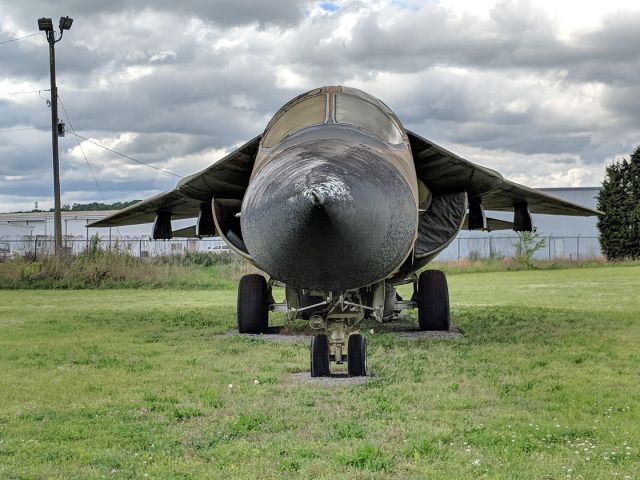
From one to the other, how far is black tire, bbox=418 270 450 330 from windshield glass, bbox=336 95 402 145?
3.38 metres

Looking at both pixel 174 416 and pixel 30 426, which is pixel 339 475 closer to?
pixel 174 416

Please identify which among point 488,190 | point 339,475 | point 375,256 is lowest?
point 339,475

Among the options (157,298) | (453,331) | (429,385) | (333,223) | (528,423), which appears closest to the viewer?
(333,223)

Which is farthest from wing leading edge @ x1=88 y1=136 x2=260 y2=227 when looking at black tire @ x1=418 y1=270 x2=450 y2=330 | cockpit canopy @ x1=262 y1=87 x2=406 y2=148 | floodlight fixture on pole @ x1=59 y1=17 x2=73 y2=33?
floodlight fixture on pole @ x1=59 y1=17 x2=73 y2=33

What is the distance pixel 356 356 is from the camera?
23.4ft

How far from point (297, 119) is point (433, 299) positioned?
159 inches

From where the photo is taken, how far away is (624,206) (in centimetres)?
3750

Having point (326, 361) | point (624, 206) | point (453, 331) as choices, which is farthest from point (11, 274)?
point (624, 206)

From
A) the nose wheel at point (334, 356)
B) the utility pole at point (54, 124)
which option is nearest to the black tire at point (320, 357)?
the nose wheel at point (334, 356)

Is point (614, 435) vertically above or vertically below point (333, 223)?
below

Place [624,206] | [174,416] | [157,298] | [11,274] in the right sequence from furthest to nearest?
1. [624,206]
2. [11,274]
3. [157,298]
4. [174,416]

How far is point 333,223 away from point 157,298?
16.5 metres

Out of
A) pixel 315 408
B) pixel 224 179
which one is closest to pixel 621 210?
pixel 224 179

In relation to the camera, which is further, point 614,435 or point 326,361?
point 326,361
